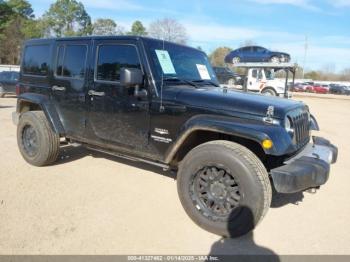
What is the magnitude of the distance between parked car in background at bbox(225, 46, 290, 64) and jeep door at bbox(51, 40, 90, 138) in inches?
765

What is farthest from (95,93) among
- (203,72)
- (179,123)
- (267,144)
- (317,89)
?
(317,89)

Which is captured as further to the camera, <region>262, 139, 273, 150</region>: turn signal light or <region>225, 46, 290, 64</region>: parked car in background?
<region>225, 46, 290, 64</region>: parked car in background

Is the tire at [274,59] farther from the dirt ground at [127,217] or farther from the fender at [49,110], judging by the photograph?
the fender at [49,110]

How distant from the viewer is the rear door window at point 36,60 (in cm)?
595

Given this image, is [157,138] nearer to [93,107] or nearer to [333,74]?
[93,107]

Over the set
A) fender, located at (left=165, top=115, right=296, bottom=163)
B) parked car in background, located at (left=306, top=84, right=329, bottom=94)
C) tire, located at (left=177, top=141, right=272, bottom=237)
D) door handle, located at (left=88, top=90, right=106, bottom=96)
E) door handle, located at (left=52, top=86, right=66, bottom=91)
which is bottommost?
tire, located at (left=177, top=141, right=272, bottom=237)

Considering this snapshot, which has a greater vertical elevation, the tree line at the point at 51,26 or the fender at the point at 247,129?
the tree line at the point at 51,26

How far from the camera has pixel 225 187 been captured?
13.0 feet

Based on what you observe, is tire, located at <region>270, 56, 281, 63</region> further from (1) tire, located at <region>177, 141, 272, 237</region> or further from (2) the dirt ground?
(1) tire, located at <region>177, 141, 272, 237</region>

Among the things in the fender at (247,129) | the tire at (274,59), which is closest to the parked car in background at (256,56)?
the tire at (274,59)

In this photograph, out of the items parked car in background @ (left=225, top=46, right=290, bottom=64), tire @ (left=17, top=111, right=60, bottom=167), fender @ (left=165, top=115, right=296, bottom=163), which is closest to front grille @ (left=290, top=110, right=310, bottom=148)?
fender @ (left=165, top=115, right=296, bottom=163)

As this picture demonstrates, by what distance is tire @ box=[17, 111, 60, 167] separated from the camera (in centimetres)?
579

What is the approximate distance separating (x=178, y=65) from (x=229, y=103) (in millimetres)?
1195

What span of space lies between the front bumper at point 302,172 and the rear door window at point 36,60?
3973 mm
